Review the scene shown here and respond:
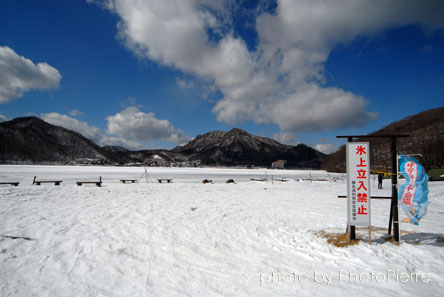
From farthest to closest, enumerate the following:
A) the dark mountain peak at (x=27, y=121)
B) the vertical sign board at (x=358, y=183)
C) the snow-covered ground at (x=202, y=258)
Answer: the dark mountain peak at (x=27, y=121), the vertical sign board at (x=358, y=183), the snow-covered ground at (x=202, y=258)

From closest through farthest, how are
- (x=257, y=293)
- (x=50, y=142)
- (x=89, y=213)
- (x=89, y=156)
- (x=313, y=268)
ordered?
(x=257, y=293)
(x=313, y=268)
(x=89, y=213)
(x=50, y=142)
(x=89, y=156)

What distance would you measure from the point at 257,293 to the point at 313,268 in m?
1.49

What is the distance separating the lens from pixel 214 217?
779 centimetres

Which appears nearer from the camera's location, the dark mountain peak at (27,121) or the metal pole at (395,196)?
the metal pole at (395,196)

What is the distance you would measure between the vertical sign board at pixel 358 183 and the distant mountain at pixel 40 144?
5866 inches

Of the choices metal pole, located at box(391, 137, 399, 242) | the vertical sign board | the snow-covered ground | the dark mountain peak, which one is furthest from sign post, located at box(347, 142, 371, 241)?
the dark mountain peak

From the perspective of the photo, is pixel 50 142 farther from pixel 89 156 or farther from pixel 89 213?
pixel 89 213

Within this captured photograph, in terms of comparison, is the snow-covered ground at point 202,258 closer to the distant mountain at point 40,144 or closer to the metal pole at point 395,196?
the metal pole at point 395,196

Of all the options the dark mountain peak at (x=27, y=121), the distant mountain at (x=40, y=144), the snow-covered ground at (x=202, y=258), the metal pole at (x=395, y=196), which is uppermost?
the dark mountain peak at (x=27, y=121)

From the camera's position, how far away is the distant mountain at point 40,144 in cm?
12319

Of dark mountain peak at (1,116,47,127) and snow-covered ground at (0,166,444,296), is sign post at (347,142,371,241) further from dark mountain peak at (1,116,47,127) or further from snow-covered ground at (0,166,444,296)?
dark mountain peak at (1,116,47,127)

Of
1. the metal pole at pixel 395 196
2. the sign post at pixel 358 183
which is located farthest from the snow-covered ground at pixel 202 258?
the sign post at pixel 358 183

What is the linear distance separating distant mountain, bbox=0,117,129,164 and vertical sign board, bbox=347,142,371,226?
14898cm

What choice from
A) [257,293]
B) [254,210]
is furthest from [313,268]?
[254,210]
